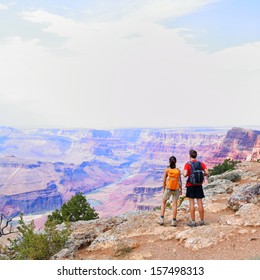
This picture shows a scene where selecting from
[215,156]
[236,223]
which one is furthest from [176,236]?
[215,156]

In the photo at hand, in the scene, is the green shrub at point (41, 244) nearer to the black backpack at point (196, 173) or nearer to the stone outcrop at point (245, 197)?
the black backpack at point (196, 173)

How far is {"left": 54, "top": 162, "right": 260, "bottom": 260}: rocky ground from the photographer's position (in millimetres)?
8758

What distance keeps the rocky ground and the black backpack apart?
1278mm

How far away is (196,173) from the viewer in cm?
961

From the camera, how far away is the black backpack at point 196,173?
959 centimetres

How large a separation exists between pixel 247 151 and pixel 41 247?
115 metres

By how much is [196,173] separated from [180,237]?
1.68 m

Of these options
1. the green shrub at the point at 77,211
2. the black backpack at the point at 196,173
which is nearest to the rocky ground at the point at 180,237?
the black backpack at the point at 196,173

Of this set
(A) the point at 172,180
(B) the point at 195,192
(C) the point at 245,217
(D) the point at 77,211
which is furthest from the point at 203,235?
(D) the point at 77,211

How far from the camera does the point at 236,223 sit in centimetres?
1041

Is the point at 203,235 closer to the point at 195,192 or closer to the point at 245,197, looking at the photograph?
the point at 195,192

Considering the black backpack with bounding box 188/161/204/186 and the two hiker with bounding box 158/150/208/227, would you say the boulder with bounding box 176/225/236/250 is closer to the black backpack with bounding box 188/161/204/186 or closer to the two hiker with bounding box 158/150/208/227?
the two hiker with bounding box 158/150/208/227
